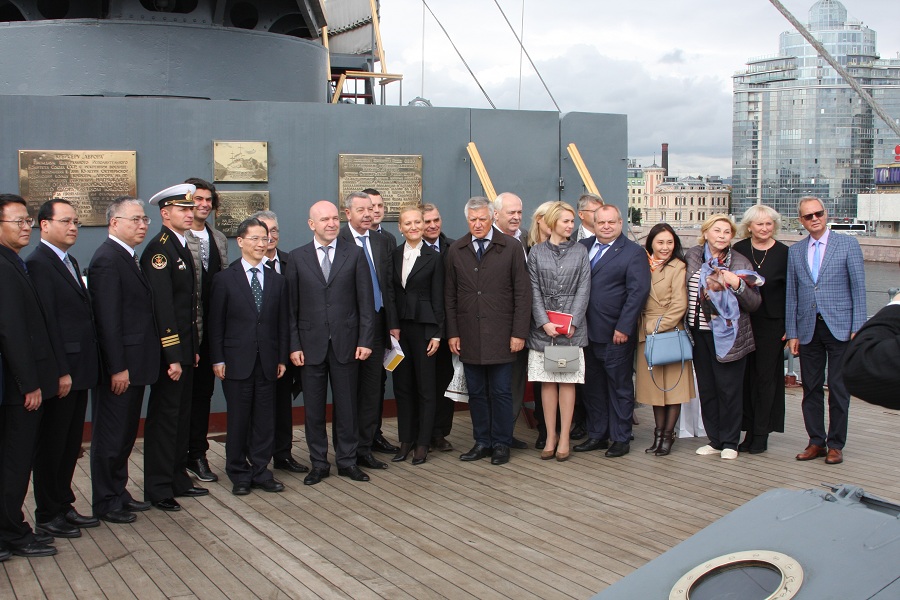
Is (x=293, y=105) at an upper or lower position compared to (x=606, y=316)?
upper

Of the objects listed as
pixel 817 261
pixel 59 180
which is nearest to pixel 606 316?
pixel 817 261

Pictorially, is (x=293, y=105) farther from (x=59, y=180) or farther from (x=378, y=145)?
(x=59, y=180)

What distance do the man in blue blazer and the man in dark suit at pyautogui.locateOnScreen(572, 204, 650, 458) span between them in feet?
3.37

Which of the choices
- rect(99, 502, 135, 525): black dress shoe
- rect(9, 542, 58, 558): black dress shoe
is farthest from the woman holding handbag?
rect(9, 542, 58, 558): black dress shoe

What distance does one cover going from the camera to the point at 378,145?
7.55 metres

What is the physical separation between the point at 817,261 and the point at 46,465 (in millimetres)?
4896

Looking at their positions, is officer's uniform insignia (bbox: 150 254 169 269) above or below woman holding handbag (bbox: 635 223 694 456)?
above

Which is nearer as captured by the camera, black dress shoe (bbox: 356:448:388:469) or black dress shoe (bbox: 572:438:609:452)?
black dress shoe (bbox: 356:448:388:469)

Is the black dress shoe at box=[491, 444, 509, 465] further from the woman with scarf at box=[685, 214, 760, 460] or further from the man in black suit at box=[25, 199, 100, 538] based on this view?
the man in black suit at box=[25, 199, 100, 538]

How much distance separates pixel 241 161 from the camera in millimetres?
7195

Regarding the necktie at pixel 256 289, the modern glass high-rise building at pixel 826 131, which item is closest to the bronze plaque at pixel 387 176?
the necktie at pixel 256 289

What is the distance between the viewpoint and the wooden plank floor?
4.01m

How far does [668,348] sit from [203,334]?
3077 mm

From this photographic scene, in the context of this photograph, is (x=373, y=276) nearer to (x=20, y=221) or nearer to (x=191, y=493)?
(x=191, y=493)
